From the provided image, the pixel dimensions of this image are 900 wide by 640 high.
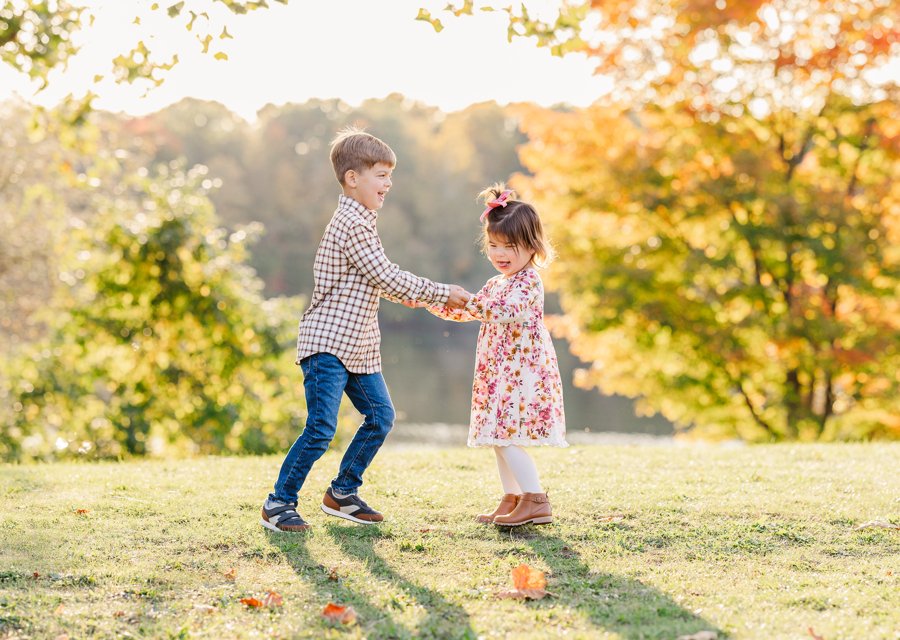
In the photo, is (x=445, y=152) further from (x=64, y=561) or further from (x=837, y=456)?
(x=64, y=561)

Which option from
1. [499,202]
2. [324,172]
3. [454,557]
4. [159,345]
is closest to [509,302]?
[499,202]

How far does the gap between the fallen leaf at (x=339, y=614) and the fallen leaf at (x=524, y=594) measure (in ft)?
1.72

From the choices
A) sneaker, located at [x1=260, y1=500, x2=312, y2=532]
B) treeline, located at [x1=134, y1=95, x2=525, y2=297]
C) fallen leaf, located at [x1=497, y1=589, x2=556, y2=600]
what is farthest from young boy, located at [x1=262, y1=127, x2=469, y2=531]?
treeline, located at [x1=134, y1=95, x2=525, y2=297]

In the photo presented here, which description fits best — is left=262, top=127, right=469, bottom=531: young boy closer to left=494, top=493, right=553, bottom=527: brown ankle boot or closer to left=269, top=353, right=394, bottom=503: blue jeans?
left=269, top=353, right=394, bottom=503: blue jeans

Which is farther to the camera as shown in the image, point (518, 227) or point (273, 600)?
point (518, 227)

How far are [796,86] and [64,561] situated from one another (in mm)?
10258

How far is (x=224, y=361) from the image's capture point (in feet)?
30.9

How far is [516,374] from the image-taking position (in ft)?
11.6

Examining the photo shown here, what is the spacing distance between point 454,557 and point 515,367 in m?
0.93

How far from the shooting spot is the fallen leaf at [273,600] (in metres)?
2.54

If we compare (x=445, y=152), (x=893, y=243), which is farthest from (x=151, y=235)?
(x=445, y=152)

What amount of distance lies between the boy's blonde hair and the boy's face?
22 mm

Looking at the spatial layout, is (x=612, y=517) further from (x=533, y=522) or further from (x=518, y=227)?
(x=518, y=227)

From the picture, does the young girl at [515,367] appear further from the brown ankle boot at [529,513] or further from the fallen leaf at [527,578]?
the fallen leaf at [527,578]
